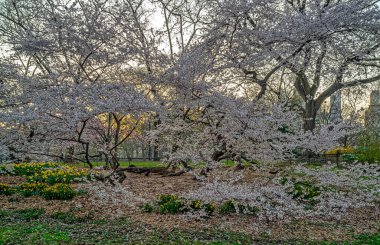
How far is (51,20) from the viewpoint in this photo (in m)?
6.51

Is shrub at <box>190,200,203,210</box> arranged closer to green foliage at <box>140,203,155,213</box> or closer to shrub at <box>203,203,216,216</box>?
shrub at <box>203,203,216,216</box>

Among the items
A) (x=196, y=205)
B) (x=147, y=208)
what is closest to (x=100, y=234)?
(x=147, y=208)

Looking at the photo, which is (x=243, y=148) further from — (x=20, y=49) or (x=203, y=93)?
(x=20, y=49)

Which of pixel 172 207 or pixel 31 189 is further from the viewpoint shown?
pixel 31 189

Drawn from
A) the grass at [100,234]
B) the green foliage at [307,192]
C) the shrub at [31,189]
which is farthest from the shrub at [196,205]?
the shrub at [31,189]

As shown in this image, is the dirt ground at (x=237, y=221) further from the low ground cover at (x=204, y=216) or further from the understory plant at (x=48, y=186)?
the understory plant at (x=48, y=186)

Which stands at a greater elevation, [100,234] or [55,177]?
[55,177]

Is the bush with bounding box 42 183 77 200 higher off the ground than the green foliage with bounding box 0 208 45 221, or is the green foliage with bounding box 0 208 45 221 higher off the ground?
the bush with bounding box 42 183 77 200

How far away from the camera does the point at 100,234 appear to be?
465cm

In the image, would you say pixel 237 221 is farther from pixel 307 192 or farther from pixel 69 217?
pixel 69 217

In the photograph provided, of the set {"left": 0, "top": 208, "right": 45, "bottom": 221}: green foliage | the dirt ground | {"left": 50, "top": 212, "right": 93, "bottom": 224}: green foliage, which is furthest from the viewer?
{"left": 0, "top": 208, "right": 45, "bottom": 221}: green foliage

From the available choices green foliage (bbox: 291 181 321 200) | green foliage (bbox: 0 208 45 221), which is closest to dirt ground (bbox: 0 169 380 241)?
green foliage (bbox: 0 208 45 221)

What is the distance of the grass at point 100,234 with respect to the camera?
4.34m

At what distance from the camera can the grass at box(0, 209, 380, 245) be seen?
14.3ft
